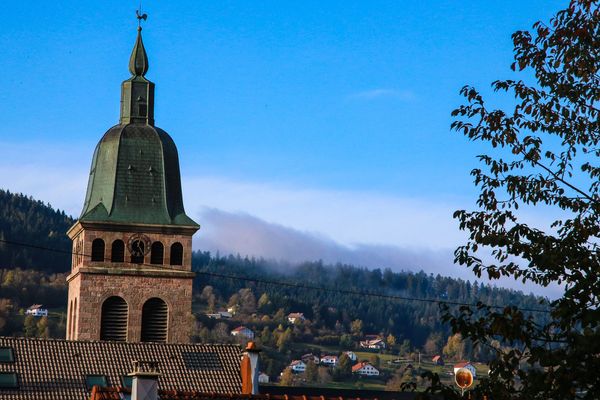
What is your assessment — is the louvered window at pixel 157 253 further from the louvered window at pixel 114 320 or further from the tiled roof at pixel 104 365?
the tiled roof at pixel 104 365

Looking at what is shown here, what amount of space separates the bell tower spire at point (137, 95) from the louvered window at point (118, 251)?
4964 millimetres

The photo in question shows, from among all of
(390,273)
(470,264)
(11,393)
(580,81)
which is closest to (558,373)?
(470,264)

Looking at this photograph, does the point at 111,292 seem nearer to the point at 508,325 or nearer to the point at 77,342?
the point at 77,342

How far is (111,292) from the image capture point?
209 ft

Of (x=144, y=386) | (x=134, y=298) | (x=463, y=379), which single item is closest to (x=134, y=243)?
(x=134, y=298)

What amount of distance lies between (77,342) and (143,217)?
28.8 feet

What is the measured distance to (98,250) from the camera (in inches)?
2542

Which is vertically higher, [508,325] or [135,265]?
[135,265]

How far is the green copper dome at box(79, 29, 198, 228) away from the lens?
213 feet

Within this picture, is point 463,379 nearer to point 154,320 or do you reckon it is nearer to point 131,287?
point 154,320

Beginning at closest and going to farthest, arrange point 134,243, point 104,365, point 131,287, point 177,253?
point 104,365 → point 131,287 → point 134,243 → point 177,253

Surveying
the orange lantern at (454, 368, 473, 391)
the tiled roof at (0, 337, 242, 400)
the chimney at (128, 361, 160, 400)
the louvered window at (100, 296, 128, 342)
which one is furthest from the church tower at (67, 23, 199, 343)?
the chimney at (128, 361, 160, 400)

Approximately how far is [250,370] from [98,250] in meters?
12.1

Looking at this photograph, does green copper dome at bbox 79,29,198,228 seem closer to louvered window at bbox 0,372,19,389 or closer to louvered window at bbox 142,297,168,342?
louvered window at bbox 142,297,168,342
